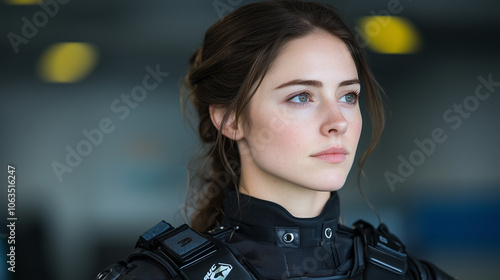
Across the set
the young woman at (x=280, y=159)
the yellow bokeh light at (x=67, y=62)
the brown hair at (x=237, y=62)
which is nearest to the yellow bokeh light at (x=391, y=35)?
the yellow bokeh light at (x=67, y=62)

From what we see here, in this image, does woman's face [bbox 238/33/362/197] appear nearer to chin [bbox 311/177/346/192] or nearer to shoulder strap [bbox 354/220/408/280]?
chin [bbox 311/177/346/192]

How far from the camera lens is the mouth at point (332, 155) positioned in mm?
1422

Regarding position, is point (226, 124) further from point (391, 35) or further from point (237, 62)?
point (391, 35)

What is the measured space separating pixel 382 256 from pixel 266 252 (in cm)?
32

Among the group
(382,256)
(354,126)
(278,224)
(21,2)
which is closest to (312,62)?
(354,126)

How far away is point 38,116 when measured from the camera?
2.91 meters

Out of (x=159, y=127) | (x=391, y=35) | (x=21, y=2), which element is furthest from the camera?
(x=391, y=35)

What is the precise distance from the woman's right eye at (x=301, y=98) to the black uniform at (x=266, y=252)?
0.27 meters

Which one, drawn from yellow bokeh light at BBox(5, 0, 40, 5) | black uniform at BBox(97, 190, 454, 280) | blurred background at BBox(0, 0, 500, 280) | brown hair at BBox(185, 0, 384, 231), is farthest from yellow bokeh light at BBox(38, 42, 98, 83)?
black uniform at BBox(97, 190, 454, 280)

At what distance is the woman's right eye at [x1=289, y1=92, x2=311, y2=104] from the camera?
1453mm

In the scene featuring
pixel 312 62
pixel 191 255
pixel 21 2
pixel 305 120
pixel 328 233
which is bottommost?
pixel 328 233

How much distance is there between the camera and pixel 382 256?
60.5 inches

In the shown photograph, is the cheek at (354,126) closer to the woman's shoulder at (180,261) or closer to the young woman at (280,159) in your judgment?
the young woman at (280,159)

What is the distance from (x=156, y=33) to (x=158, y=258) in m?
1.94
